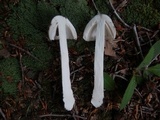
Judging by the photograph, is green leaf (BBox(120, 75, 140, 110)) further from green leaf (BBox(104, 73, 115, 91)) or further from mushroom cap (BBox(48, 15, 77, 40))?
mushroom cap (BBox(48, 15, 77, 40))

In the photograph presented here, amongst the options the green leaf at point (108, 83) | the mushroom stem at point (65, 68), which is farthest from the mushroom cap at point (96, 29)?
the green leaf at point (108, 83)

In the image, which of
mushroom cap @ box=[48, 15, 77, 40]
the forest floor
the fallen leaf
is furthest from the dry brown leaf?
the fallen leaf

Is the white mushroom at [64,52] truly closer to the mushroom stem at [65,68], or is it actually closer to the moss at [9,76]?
the mushroom stem at [65,68]

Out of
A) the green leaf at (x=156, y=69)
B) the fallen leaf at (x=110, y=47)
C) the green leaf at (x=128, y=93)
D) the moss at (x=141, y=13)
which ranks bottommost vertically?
the green leaf at (x=128, y=93)

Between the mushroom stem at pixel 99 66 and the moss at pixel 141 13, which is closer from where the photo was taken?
the mushroom stem at pixel 99 66

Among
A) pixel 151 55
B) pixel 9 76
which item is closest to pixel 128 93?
pixel 151 55

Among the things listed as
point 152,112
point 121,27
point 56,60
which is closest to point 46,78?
point 56,60

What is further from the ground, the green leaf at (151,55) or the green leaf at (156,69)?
the green leaf at (151,55)

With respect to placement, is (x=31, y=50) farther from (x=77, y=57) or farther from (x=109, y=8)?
(x=109, y=8)
